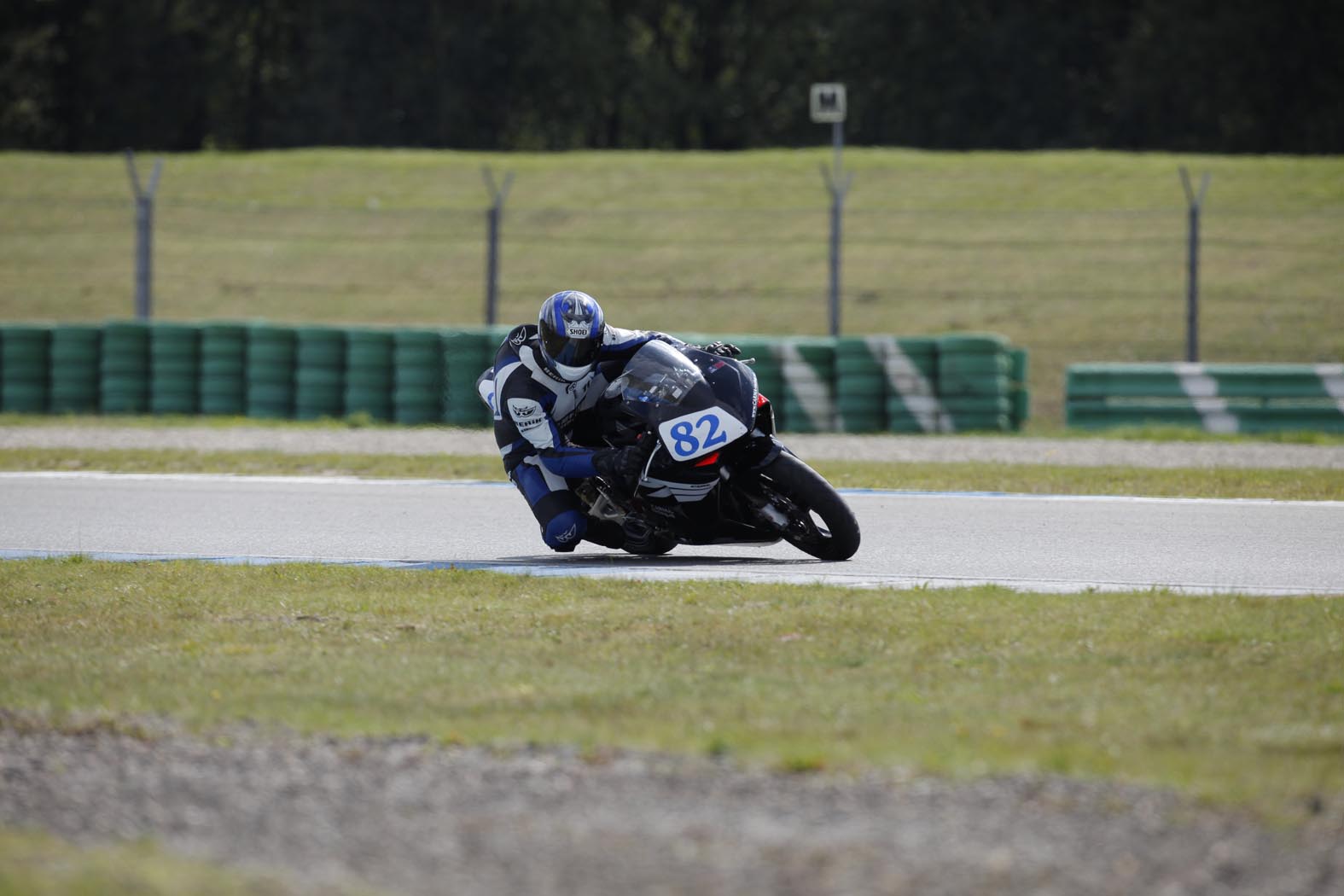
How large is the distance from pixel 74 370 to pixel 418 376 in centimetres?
391

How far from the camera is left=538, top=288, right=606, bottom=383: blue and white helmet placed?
8.62 metres

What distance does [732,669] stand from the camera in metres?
6.10

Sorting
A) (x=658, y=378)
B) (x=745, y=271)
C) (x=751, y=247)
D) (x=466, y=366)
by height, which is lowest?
(x=466, y=366)

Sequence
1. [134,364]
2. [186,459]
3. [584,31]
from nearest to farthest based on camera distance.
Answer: [186,459] → [134,364] → [584,31]

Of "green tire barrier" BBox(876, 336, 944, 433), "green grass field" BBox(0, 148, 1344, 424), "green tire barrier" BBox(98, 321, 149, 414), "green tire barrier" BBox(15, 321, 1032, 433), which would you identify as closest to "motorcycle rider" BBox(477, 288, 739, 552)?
"green tire barrier" BBox(15, 321, 1032, 433)

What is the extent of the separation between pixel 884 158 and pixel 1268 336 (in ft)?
45.6

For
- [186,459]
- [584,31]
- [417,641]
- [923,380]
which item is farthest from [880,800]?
[584,31]

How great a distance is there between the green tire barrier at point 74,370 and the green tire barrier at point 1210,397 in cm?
1004

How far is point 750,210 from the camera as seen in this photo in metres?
27.3

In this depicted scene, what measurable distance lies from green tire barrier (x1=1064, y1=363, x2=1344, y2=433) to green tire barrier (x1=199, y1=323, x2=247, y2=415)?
27.5 ft

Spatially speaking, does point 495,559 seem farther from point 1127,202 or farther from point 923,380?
point 1127,202

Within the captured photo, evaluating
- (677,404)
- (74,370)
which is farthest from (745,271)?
(677,404)

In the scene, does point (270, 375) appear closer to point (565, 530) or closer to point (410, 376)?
point (410, 376)

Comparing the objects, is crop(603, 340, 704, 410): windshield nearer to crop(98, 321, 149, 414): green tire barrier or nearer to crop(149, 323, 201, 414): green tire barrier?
crop(149, 323, 201, 414): green tire barrier
